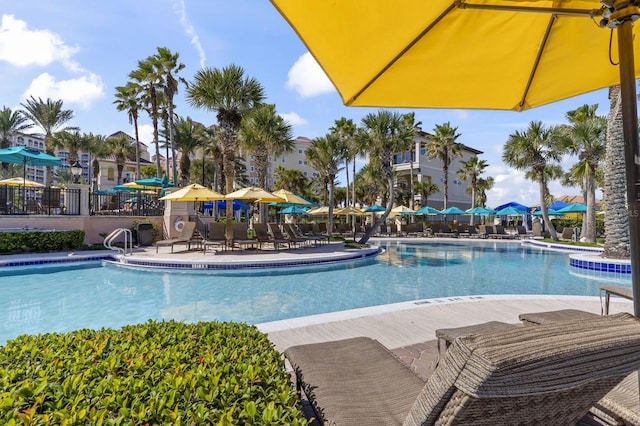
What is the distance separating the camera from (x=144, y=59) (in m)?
25.6

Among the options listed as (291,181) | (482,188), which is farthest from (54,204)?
(482,188)

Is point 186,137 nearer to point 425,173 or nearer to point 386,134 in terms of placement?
point 386,134

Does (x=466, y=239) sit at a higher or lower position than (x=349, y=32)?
lower

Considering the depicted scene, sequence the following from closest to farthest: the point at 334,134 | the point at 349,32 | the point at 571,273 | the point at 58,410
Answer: the point at 58,410
the point at 349,32
the point at 571,273
the point at 334,134

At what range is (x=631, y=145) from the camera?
1623 millimetres

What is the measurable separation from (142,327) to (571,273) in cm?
1374

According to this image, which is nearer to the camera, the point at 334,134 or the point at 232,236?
the point at 232,236

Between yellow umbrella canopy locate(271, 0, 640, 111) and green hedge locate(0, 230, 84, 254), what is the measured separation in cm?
1657

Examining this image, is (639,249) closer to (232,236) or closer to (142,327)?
(142,327)

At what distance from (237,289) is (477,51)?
8038 millimetres

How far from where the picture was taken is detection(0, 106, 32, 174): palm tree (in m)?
33.2

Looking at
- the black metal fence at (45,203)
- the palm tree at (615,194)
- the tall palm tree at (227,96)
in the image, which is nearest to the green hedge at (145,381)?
the tall palm tree at (227,96)

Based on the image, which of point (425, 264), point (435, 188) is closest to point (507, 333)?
point (425, 264)

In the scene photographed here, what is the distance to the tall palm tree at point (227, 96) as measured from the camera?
655 inches
